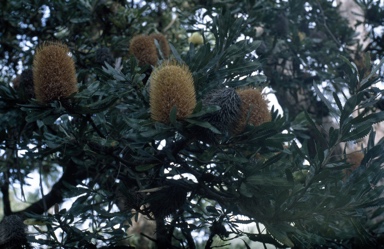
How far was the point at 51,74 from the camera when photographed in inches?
82.2

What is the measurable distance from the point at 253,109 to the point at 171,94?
1.20 feet

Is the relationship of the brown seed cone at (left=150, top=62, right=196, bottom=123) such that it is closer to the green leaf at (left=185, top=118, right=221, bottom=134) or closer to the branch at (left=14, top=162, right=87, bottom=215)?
the green leaf at (left=185, top=118, right=221, bottom=134)

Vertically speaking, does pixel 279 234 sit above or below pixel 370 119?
below

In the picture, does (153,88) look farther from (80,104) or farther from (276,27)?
(276,27)

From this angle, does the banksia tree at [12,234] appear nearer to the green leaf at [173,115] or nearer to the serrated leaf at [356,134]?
the green leaf at [173,115]

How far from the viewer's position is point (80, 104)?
237 cm

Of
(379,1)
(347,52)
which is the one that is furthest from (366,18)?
(347,52)

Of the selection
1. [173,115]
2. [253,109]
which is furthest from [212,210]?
[173,115]

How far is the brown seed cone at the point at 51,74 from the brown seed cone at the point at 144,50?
2.73 feet

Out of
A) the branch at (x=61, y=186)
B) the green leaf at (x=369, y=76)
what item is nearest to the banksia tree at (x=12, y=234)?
the branch at (x=61, y=186)

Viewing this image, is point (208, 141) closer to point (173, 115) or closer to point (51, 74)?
point (173, 115)

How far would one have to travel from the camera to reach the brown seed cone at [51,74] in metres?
2.08

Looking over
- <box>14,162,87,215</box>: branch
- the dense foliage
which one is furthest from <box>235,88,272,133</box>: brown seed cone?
<box>14,162,87,215</box>: branch

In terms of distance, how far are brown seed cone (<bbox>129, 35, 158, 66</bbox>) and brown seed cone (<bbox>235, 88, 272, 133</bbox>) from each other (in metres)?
0.92
